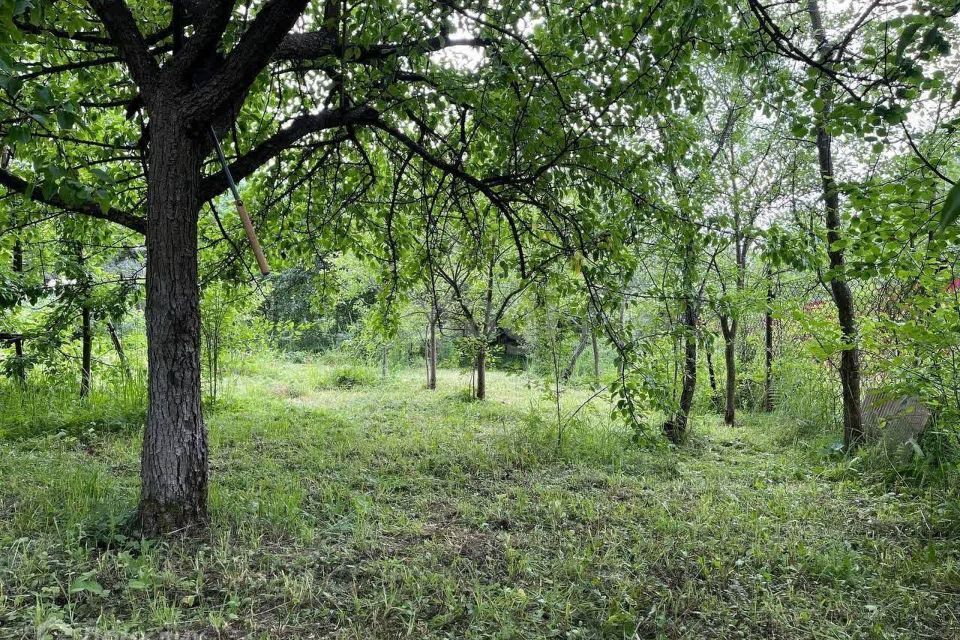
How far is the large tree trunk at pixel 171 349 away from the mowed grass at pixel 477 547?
0.21 m

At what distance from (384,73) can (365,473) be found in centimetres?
292

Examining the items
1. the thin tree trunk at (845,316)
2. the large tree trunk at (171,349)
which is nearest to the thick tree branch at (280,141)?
the large tree trunk at (171,349)

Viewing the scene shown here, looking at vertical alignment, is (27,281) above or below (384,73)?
below

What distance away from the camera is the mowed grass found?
2.36m

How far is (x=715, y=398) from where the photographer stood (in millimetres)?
8227

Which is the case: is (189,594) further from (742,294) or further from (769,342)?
(769,342)

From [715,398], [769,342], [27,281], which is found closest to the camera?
[27,281]

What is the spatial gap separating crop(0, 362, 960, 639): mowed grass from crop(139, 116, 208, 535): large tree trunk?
213 mm

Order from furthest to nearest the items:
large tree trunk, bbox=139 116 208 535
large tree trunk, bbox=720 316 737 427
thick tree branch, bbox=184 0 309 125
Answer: large tree trunk, bbox=720 316 737 427 < large tree trunk, bbox=139 116 208 535 < thick tree branch, bbox=184 0 309 125

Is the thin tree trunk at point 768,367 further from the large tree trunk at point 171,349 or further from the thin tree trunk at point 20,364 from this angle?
the thin tree trunk at point 20,364

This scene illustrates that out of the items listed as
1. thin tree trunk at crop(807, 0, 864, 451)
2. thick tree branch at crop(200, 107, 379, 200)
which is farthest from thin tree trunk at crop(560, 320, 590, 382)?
thick tree branch at crop(200, 107, 379, 200)

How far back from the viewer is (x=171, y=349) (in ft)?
9.50

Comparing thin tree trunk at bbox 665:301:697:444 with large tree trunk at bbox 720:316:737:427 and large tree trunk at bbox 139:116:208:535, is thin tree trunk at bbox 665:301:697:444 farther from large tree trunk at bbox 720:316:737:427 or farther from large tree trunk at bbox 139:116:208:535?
large tree trunk at bbox 139:116:208:535

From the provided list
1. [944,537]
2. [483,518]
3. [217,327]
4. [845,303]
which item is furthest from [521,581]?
[217,327]
